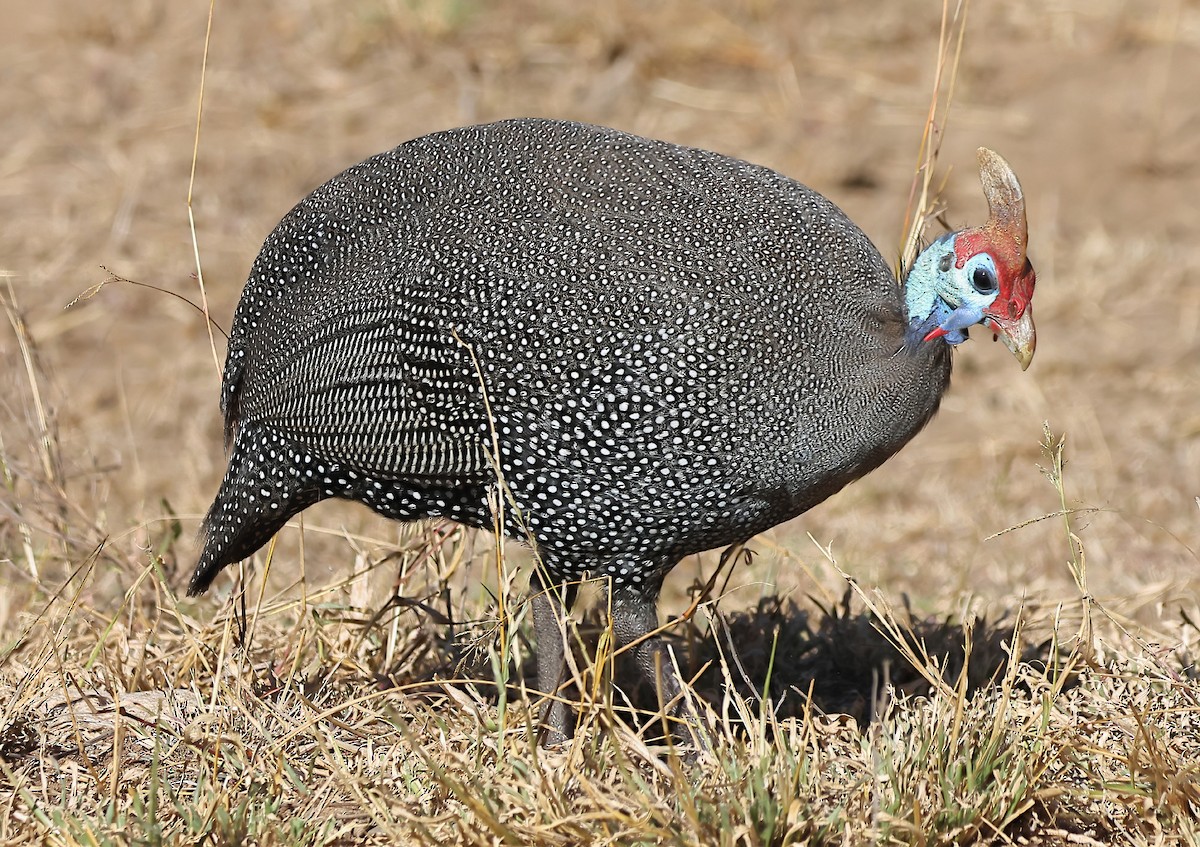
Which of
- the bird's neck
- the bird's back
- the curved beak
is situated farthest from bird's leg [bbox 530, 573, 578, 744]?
the curved beak

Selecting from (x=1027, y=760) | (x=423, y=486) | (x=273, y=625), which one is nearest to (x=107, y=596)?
(x=273, y=625)

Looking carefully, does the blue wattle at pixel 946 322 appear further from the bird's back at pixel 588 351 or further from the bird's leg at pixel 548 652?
the bird's leg at pixel 548 652

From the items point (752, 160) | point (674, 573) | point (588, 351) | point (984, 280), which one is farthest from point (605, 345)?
point (752, 160)

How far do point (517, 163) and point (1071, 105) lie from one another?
5.21 metres

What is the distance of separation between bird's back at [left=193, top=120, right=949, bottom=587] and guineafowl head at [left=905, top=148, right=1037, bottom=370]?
0.18 feet

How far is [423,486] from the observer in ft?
9.62

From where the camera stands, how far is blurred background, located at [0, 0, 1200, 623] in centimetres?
505

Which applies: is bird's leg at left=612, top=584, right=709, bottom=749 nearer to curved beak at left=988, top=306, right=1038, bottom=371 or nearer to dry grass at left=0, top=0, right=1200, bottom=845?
dry grass at left=0, top=0, right=1200, bottom=845

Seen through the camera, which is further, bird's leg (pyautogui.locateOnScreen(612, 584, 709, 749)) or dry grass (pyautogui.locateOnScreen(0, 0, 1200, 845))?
bird's leg (pyautogui.locateOnScreen(612, 584, 709, 749))

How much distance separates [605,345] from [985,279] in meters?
0.71

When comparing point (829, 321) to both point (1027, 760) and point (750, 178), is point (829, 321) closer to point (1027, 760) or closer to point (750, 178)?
point (750, 178)

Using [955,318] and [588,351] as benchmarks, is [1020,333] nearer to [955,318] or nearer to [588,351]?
[955,318]

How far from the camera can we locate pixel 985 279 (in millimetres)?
2816

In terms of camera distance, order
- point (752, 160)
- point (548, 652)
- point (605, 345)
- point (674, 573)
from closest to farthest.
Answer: point (605, 345)
point (548, 652)
point (674, 573)
point (752, 160)
